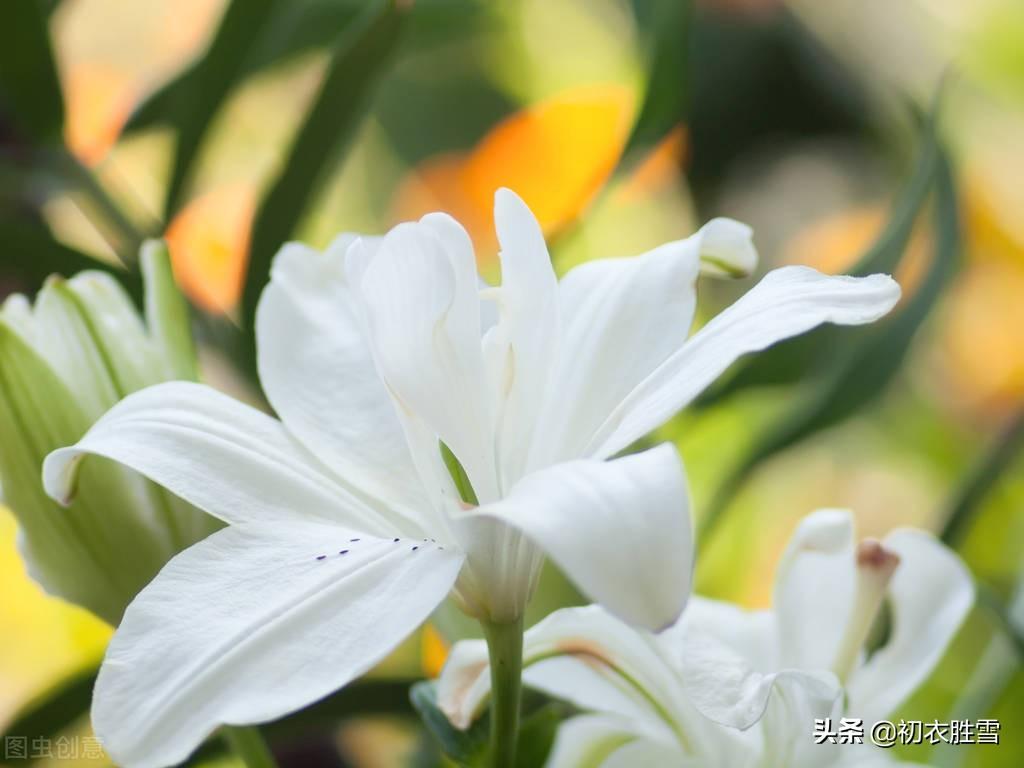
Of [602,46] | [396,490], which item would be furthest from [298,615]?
[602,46]

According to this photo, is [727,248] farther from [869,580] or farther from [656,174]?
[656,174]

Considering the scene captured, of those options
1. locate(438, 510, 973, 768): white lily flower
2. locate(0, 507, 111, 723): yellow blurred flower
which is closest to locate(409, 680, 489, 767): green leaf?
locate(438, 510, 973, 768): white lily flower

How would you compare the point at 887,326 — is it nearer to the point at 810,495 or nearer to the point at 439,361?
the point at 439,361

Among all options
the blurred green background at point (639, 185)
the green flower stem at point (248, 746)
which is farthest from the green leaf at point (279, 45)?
the green flower stem at point (248, 746)

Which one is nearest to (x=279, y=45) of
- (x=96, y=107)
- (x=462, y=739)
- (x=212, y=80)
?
(x=212, y=80)

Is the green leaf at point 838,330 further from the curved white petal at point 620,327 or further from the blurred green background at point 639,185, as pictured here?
the curved white petal at point 620,327

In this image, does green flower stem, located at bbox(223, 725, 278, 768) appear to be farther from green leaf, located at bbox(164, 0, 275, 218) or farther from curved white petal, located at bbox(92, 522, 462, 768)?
green leaf, located at bbox(164, 0, 275, 218)
